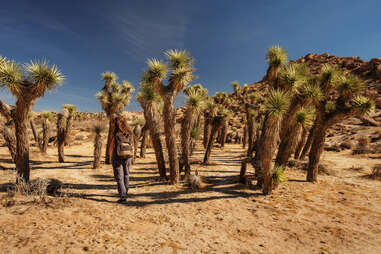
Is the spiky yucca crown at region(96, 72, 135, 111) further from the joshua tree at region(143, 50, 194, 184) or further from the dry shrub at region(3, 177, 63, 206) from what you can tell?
the dry shrub at region(3, 177, 63, 206)

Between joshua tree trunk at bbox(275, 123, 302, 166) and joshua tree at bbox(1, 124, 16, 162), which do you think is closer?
joshua tree at bbox(1, 124, 16, 162)

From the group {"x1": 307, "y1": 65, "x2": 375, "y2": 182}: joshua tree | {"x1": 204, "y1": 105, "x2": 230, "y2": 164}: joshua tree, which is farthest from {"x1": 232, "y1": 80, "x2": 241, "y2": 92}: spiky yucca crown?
{"x1": 307, "y1": 65, "x2": 375, "y2": 182}: joshua tree

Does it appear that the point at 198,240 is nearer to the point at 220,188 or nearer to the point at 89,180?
the point at 220,188

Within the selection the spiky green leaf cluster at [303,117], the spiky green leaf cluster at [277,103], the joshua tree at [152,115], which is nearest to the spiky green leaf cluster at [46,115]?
the joshua tree at [152,115]

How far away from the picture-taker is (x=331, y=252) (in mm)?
3002

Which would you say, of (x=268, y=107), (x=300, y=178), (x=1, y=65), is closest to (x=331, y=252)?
(x=268, y=107)

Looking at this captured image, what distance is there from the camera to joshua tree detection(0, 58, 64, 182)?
548 centimetres

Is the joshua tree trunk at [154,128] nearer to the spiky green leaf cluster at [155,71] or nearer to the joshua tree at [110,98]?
the spiky green leaf cluster at [155,71]

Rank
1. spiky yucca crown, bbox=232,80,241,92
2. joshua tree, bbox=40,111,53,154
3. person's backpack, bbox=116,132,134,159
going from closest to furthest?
person's backpack, bbox=116,132,134,159
joshua tree, bbox=40,111,53,154
spiky yucca crown, bbox=232,80,241,92

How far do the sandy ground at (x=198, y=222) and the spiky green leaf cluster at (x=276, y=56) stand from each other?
15.0 feet

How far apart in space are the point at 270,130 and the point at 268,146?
1.62 feet

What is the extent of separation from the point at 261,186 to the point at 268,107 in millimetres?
2943

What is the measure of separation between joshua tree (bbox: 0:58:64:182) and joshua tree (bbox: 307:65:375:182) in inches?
367

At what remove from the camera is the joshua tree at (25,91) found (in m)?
5.48
